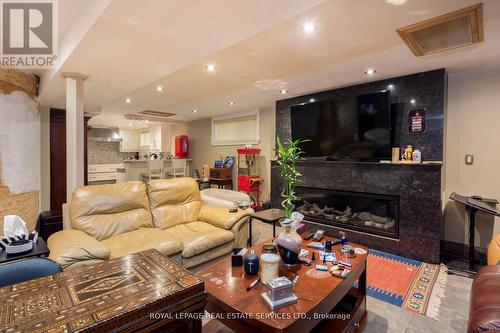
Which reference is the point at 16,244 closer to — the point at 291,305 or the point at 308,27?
the point at 291,305

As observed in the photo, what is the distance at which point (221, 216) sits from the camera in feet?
9.93

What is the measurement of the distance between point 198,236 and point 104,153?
26.5 feet

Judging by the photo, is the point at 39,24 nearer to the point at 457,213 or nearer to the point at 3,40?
the point at 3,40

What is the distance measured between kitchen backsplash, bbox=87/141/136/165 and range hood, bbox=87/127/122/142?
0.36 meters

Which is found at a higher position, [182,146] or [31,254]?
[182,146]

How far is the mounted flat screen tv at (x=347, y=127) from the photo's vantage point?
3410mm

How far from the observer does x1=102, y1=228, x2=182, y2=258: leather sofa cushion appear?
227 centimetres

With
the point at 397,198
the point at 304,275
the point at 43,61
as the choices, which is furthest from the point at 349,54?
the point at 43,61

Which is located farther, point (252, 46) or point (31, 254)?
point (252, 46)

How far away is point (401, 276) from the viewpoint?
8.93 feet

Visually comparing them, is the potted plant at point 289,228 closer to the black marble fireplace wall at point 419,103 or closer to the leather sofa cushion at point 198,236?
the leather sofa cushion at point 198,236

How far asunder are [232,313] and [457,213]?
11.2 feet

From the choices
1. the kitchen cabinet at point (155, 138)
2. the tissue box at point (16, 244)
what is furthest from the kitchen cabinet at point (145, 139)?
the tissue box at point (16, 244)

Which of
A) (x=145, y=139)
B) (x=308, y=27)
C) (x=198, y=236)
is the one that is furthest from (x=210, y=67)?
(x=145, y=139)
